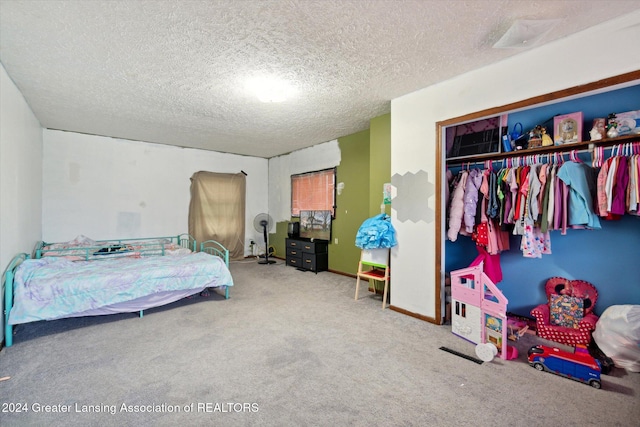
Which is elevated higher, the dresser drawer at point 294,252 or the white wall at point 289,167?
the white wall at point 289,167

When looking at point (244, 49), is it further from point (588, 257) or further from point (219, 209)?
point (219, 209)

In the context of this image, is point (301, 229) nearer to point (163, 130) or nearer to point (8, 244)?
point (163, 130)

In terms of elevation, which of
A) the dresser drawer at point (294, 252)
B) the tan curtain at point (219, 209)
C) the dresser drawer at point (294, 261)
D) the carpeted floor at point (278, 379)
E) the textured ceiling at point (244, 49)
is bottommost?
the carpeted floor at point (278, 379)

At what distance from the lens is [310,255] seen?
5.25m

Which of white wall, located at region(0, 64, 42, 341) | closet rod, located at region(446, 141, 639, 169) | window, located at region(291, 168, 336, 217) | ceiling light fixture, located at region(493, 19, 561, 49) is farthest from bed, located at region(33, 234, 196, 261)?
ceiling light fixture, located at region(493, 19, 561, 49)

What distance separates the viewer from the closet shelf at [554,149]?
2198 mm

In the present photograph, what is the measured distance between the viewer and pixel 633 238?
2346 millimetres

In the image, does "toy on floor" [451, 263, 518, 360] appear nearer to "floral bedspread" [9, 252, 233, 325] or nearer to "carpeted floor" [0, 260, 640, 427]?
"carpeted floor" [0, 260, 640, 427]

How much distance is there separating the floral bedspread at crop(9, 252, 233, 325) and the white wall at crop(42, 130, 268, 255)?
1.94m

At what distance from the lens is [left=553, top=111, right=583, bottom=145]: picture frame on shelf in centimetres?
235

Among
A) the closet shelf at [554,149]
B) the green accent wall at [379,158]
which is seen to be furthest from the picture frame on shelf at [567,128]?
the green accent wall at [379,158]

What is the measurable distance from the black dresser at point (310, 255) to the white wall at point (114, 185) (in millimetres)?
2452

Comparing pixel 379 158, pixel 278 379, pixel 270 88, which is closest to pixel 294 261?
pixel 379 158

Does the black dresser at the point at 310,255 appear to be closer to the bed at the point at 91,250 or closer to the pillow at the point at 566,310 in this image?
the bed at the point at 91,250
